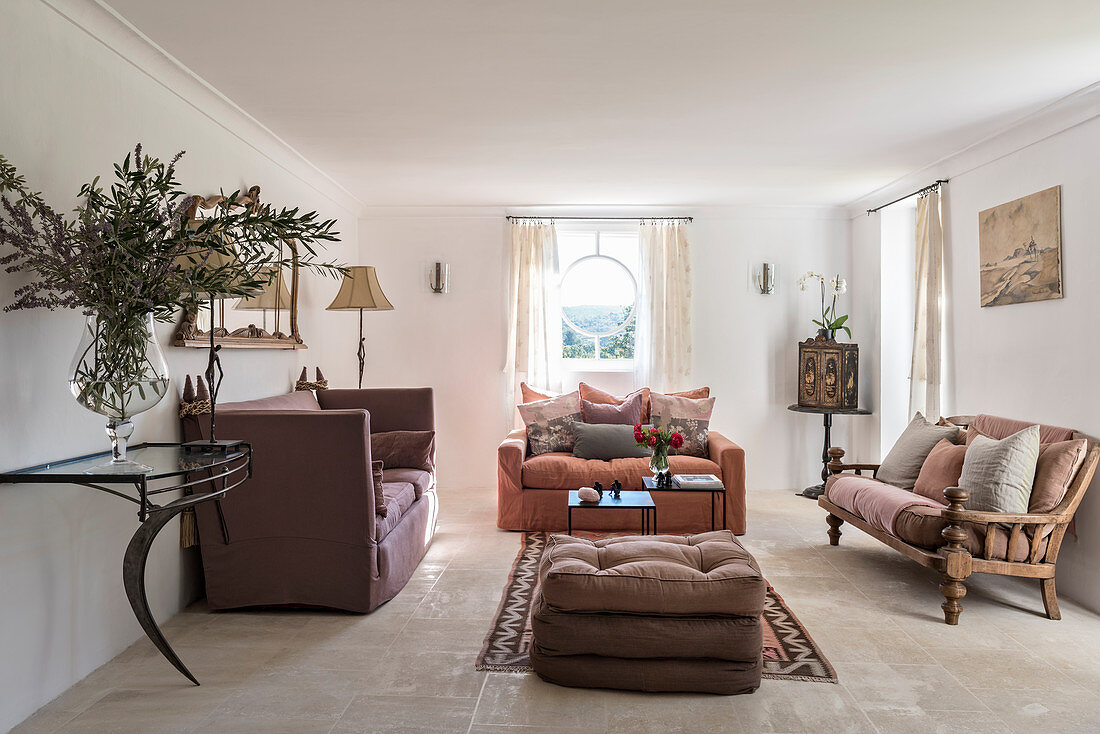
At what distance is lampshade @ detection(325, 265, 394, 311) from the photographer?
5297 mm

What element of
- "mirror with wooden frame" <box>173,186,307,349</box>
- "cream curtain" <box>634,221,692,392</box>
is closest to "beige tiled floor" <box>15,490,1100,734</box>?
"mirror with wooden frame" <box>173,186,307,349</box>

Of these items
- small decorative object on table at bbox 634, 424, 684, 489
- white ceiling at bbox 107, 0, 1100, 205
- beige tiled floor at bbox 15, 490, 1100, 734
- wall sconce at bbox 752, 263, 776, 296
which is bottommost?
beige tiled floor at bbox 15, 490, 1100, 734

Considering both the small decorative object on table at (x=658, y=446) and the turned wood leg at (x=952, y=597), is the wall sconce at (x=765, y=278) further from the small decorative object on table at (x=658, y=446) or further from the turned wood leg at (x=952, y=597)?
the turned wood leg at (x=952, y=597)

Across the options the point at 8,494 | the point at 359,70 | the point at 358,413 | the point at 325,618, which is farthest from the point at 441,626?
the point at 359,70

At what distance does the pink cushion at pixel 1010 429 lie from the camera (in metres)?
3.73

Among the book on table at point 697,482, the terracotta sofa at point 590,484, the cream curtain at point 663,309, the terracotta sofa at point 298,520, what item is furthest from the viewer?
the cream curtain at point 663,309

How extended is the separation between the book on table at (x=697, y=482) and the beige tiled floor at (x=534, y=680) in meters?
0.72

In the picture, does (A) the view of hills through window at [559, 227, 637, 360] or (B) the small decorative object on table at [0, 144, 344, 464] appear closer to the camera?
(B) the small decorative object on table at [0, 144, 344, 464]

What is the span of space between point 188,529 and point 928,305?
4709 mm

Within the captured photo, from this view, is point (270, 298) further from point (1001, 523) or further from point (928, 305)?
point (928, 305)

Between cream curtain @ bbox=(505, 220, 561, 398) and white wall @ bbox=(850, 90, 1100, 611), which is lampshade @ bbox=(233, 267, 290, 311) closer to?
cream curtain @ bbox=(505, 220, 561, 398)

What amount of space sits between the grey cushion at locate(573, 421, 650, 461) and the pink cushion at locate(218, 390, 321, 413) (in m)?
1.89

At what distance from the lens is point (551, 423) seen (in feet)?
18.8

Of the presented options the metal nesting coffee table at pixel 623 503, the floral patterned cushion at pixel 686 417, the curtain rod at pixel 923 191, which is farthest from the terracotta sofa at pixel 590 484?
the curtain rod at pixel 923 191
